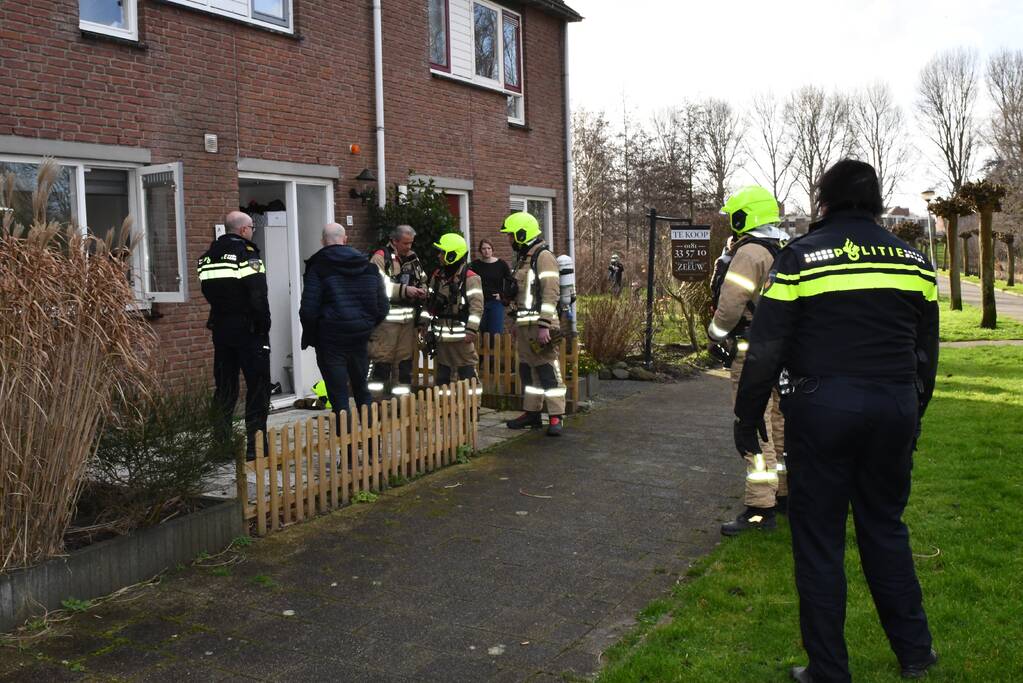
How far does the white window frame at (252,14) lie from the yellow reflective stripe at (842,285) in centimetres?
764

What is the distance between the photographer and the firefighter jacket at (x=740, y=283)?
581cm

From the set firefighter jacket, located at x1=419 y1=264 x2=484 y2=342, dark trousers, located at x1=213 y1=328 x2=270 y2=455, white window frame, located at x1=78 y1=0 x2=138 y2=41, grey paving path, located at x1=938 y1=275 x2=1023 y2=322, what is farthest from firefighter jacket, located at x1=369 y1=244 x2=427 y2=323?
grey paving path, located at x1=938 y1=275 x2=1023 y2=322

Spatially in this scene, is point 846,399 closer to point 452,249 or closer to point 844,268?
point 844,268

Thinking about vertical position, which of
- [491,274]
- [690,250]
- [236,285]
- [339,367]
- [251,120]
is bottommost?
[339,367]

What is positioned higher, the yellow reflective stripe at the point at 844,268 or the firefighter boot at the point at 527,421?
the yellow reflective stripe at the point at 844,268

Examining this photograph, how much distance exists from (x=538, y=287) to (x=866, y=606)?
497 centimetres

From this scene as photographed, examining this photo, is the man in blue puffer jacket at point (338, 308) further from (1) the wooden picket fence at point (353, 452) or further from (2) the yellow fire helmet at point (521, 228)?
(2) the yellow fire helmet at point (521, 228)

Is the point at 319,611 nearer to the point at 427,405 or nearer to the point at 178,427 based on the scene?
the point at 178,427

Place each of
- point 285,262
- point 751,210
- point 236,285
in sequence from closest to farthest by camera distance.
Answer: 1. point 751,210
2. point 236,285
3. point 285,262

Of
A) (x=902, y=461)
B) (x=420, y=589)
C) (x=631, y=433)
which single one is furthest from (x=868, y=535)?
(x=631, y=433)

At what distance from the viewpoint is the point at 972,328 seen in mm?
20500

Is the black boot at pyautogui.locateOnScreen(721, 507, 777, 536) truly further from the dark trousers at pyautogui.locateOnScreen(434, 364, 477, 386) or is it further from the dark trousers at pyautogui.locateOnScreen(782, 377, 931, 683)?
the dark trousers at pyautogui.locateOnScreen(434, 364, 477, 386)

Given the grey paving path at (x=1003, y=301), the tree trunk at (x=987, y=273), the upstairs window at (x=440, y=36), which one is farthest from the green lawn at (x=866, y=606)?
the grey paving path at (x=1003, y=301)

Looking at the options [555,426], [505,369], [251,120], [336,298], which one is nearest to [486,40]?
[251,120]
